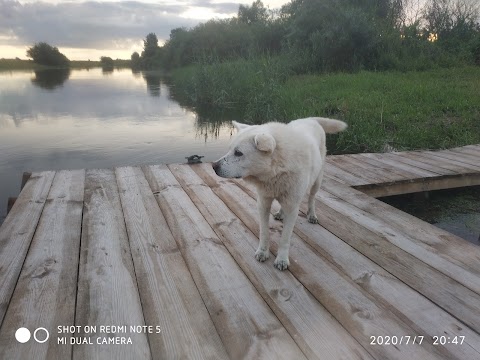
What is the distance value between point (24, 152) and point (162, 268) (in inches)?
311

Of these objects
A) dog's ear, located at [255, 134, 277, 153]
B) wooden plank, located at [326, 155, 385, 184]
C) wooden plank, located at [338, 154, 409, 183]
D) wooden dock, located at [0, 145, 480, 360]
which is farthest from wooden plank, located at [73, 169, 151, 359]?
wooden plank, located at [338, 154, 409, 183]

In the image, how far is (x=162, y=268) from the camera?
2.59 metres

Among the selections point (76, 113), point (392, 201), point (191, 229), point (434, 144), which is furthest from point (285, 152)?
point (76, 113)

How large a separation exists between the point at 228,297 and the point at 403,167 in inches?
160

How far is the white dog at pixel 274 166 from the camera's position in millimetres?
2445

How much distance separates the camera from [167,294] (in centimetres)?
229

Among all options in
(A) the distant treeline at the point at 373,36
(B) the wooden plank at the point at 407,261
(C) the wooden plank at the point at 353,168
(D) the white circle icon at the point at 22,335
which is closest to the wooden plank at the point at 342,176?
(C) the wooden plank at the point at 353,168

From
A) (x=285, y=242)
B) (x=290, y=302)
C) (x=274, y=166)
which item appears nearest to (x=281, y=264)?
(x=285, y=242)

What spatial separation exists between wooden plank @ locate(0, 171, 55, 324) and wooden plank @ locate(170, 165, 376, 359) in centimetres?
157

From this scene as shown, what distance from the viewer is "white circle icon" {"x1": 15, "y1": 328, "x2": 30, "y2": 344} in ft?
6.23

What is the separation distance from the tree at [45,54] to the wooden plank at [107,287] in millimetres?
68975

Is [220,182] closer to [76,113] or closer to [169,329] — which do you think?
[169,329]

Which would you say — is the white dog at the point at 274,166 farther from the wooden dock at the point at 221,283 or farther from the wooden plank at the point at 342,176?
the wooden plank at the point at 342,176

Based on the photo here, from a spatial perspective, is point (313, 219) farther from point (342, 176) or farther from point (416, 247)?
point (342, 176)
